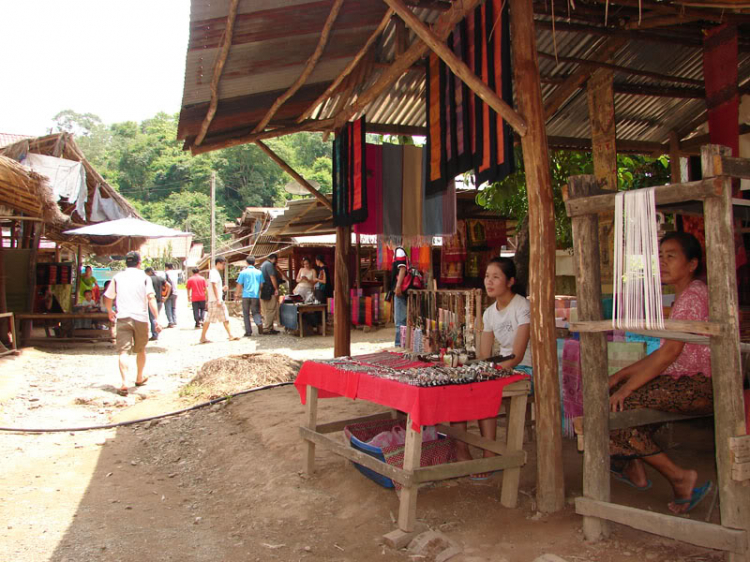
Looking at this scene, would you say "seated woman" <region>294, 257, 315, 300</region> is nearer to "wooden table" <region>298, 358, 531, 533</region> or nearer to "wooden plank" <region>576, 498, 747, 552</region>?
"wooden table" <region>298, 358, 531, 533</region>

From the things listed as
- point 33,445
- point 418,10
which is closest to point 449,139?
point 418,10

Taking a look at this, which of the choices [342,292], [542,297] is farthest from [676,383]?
[342,292]

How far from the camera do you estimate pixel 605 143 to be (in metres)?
6.46

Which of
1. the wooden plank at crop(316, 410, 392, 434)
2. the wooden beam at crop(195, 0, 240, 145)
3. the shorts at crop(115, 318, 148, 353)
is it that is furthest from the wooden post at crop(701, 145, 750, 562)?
the shorts at crop(115, 318, 148, 353)

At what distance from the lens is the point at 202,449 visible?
5.75 metres

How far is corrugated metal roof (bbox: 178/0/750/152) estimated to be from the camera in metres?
5.19

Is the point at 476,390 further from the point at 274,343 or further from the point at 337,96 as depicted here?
the point at 274,343

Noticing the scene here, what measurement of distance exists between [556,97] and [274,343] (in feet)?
26.3

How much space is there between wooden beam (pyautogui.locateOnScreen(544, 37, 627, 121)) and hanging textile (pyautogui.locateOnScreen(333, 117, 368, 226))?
2115 millimetres

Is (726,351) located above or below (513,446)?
above

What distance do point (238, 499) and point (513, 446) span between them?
6.95 ft

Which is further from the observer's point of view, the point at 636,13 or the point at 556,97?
the point at 556,97

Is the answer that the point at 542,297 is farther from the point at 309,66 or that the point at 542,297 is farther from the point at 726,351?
the point at 309,66

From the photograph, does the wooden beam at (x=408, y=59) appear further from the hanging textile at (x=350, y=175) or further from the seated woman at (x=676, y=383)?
the seated woman at (x=676, y=383)
